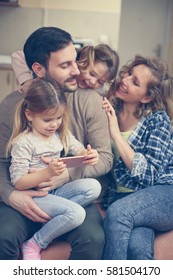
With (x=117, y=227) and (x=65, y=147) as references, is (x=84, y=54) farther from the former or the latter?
(x=117, y=227)

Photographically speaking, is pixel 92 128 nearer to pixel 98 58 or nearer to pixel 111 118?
pixel 111 118

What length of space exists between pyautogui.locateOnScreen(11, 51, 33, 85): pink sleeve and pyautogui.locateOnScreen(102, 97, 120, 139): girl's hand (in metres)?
0.21

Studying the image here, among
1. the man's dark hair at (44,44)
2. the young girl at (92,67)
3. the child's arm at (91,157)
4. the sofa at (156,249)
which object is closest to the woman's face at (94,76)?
the young girl at (92,67)

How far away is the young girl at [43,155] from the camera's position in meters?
0.89

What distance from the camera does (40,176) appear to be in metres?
0.89

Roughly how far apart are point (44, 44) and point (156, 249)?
22.7 inches

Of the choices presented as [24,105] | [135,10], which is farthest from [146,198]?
Result: [135,10]

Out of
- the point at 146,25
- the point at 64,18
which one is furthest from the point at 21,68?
the point at 146,25

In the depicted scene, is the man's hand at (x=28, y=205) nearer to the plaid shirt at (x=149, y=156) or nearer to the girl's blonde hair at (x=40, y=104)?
the girl's blonde hair at (x=40, y=104)

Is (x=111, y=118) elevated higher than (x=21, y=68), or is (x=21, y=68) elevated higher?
(x=21, y=68)

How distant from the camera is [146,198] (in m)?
0.98

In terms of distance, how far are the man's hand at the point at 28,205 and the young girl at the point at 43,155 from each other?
0.04 feet

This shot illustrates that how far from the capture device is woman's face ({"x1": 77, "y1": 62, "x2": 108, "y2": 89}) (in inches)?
39.8

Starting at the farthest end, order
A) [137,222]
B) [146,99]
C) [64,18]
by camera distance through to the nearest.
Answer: [64,18], [146,99], [137,222]
